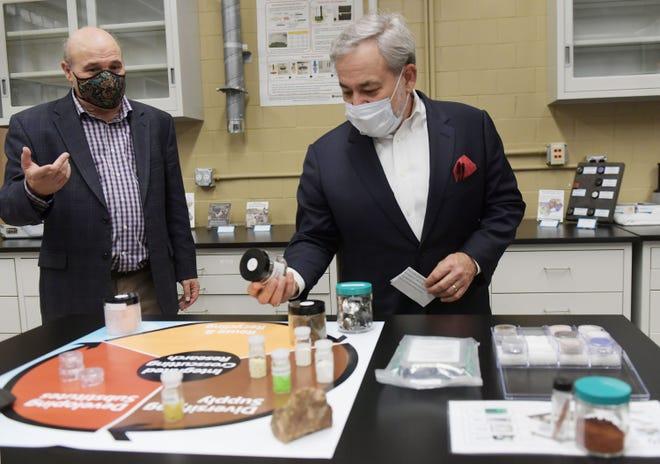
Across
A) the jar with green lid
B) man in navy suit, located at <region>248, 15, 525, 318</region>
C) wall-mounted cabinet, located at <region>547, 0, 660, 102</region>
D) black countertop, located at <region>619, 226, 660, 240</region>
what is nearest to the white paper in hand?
man in navy suit, located at <region>248, 15, 525, 318</region>

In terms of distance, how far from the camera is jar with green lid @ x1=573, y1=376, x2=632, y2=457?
0.75 m

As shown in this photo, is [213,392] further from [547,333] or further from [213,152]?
[213,152]

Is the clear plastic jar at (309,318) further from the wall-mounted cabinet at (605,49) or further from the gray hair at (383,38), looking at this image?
the wall-mounted cabinet at (605,49)

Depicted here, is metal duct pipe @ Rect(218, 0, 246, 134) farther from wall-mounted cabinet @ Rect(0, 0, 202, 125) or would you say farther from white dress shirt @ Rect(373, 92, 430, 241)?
white dress shirt @ Rect(373, 92, 430, 241)

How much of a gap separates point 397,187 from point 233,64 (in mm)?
1989

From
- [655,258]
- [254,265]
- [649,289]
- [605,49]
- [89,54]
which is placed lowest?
[649,289]

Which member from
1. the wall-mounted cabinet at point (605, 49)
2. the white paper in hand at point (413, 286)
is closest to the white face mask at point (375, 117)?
the white paper in hand at point (413, 286)

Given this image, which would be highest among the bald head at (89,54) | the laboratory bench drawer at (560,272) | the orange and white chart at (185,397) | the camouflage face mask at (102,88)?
the bald head at (89,54)

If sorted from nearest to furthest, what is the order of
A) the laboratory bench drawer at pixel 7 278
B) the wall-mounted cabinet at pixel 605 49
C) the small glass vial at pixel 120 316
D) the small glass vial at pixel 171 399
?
the small glass vial at pixel 171 399 < the small glass vial at pixel 120 316 < the wall-mounted cabinet at pixel 605 49 < the laboratory bench drawer at pixel 7 278

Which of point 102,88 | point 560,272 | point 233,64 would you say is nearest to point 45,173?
point 102,88

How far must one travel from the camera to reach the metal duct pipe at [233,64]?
11.0 feet

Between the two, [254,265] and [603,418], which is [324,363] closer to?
[254,265]

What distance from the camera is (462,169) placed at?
5.45 feet

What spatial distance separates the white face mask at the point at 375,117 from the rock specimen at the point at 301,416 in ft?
3.07
